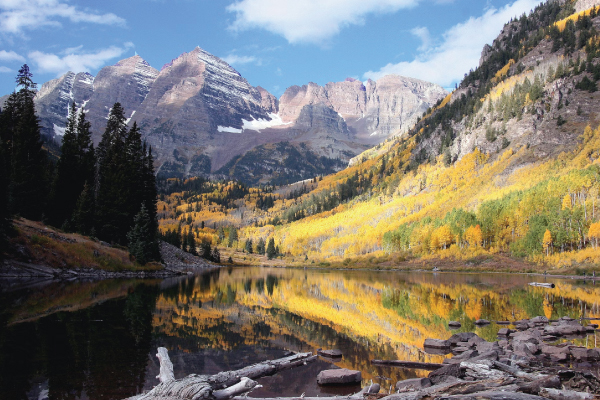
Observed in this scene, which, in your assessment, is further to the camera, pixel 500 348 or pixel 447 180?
pixel 447 180

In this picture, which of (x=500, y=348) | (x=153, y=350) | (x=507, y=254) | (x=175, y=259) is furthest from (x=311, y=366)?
(x=507, y=254)

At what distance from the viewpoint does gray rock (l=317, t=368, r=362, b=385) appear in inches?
549

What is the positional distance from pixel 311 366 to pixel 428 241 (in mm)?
118708

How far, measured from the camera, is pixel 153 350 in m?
17.9

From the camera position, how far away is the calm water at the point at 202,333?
45.1ft

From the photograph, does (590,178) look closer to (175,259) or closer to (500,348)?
(500,348)

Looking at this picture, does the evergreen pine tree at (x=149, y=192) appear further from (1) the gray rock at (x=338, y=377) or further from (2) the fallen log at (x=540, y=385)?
(2) the fallen log at (x=540, y=385)

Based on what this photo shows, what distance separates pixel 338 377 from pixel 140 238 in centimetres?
5975

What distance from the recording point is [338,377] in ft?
45.6

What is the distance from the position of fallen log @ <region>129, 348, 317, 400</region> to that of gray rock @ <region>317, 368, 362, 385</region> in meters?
2.35

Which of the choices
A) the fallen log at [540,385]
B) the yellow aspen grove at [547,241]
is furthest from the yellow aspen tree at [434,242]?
the fallen log at [540,385]

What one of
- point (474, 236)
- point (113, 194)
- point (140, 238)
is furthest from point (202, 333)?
point (474, 236)

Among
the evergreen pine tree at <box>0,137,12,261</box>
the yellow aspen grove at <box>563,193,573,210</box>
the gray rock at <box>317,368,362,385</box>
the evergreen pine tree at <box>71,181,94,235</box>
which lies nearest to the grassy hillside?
the evergreen pine tree at <box>0,137,12,261</box>

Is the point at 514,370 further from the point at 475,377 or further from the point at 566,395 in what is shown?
the point at 566,395
